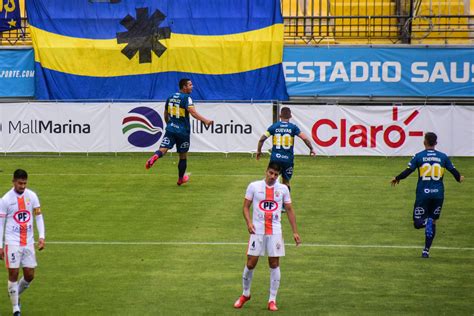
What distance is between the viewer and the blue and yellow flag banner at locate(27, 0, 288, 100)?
35.8 metres

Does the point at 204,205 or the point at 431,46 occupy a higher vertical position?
the point at 431,46

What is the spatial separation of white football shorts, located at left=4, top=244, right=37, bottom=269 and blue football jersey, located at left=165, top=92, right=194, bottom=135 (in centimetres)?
1219

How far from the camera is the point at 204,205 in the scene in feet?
79.5

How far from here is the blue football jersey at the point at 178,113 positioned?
25984mm

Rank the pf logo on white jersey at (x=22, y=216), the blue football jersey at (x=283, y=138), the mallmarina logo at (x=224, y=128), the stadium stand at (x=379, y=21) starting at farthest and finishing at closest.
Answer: the stadium stand at (x=379, y=21) → the mallmarina logo at (x=224, y=128) → the blue football jersey at (x=283, y=138) → the pf logo on white jersey at (x=22, y=216)

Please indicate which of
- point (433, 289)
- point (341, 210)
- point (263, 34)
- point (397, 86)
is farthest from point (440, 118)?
point (433, 289)

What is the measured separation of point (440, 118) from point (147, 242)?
14776mm

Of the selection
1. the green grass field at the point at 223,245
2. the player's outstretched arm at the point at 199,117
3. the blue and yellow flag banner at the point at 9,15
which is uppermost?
the blue and yellow flag banner at the point at 9,15

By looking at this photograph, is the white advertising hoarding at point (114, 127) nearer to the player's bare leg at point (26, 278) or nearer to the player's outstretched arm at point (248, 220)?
the player's outstretched arm at point (248, 220)

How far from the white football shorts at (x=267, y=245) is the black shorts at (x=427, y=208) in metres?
4.54

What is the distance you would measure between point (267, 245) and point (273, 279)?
0.50m

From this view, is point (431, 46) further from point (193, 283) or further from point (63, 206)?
point (193, 283)

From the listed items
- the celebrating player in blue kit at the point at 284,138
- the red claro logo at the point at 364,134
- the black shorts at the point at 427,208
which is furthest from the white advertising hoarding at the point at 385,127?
the black shorts at the point at 427,208

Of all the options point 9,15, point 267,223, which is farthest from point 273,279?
point 9,15
